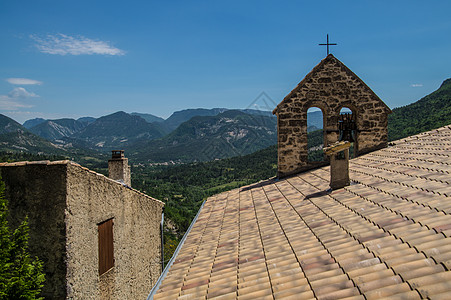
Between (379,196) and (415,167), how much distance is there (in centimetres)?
160

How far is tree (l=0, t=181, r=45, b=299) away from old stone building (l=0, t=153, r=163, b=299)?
167mm

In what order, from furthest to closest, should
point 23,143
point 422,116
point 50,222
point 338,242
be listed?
point 23,143 → point 422,116 → point 50,222 → point 338,242

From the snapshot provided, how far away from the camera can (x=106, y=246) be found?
692cm

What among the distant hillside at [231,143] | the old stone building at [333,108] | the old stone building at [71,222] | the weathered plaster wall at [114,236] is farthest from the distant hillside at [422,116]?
the distant hillside at [231,143]

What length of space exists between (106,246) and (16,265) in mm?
1856

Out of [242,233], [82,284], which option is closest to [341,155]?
[242,233]

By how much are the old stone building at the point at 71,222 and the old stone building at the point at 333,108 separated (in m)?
5.09

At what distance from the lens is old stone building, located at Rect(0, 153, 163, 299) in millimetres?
5434

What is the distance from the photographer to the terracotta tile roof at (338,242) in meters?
2.79

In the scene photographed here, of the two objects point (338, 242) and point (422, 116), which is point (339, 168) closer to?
point (338, 242)

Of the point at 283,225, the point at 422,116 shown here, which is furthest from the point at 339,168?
the point at 422,116

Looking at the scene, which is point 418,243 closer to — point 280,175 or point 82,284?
point 82,284

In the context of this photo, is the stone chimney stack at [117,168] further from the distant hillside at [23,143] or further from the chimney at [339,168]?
the distant hillside at [23,143]

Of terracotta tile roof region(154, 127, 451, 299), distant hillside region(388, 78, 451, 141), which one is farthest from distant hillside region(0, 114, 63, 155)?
terracotta tile roof region(154, 127, 451, 299)
